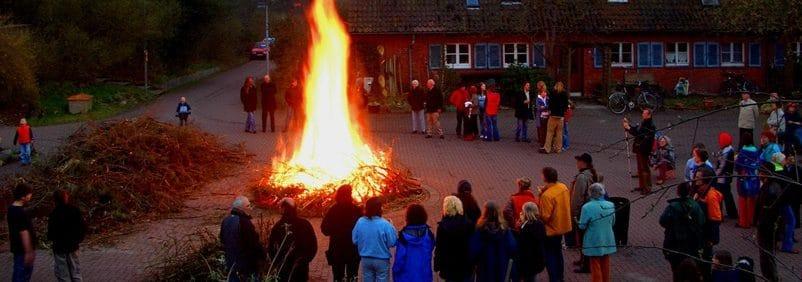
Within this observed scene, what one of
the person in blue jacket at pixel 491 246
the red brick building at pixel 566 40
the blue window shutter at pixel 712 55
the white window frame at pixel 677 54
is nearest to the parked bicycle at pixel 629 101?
the red brick building at pixel 566 40

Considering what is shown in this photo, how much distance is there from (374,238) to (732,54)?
100ft

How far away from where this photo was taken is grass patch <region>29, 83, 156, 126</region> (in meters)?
32.1

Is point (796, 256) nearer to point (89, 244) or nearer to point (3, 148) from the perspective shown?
point (89, 244)

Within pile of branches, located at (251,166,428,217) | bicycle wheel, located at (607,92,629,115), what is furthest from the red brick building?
pile of branches, located at (251,166,428,217)

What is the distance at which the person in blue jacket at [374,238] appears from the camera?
32.1 feet

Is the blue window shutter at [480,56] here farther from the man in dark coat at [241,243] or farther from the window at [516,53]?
the man in dark coat at [241,243]

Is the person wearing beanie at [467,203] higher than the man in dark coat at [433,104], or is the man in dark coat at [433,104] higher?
the man in dark coat at [433,104]

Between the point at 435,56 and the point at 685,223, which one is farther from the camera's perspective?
the point at 435,56

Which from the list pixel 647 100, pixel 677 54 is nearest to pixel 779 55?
pixel 677 54

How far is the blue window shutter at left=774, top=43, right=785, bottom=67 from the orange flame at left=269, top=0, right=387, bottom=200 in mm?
23772

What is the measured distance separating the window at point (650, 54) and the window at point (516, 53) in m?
4.31

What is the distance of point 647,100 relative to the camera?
3139cm

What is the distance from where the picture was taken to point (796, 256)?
12.8 meters

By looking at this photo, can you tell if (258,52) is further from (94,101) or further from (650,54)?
(650,54)
